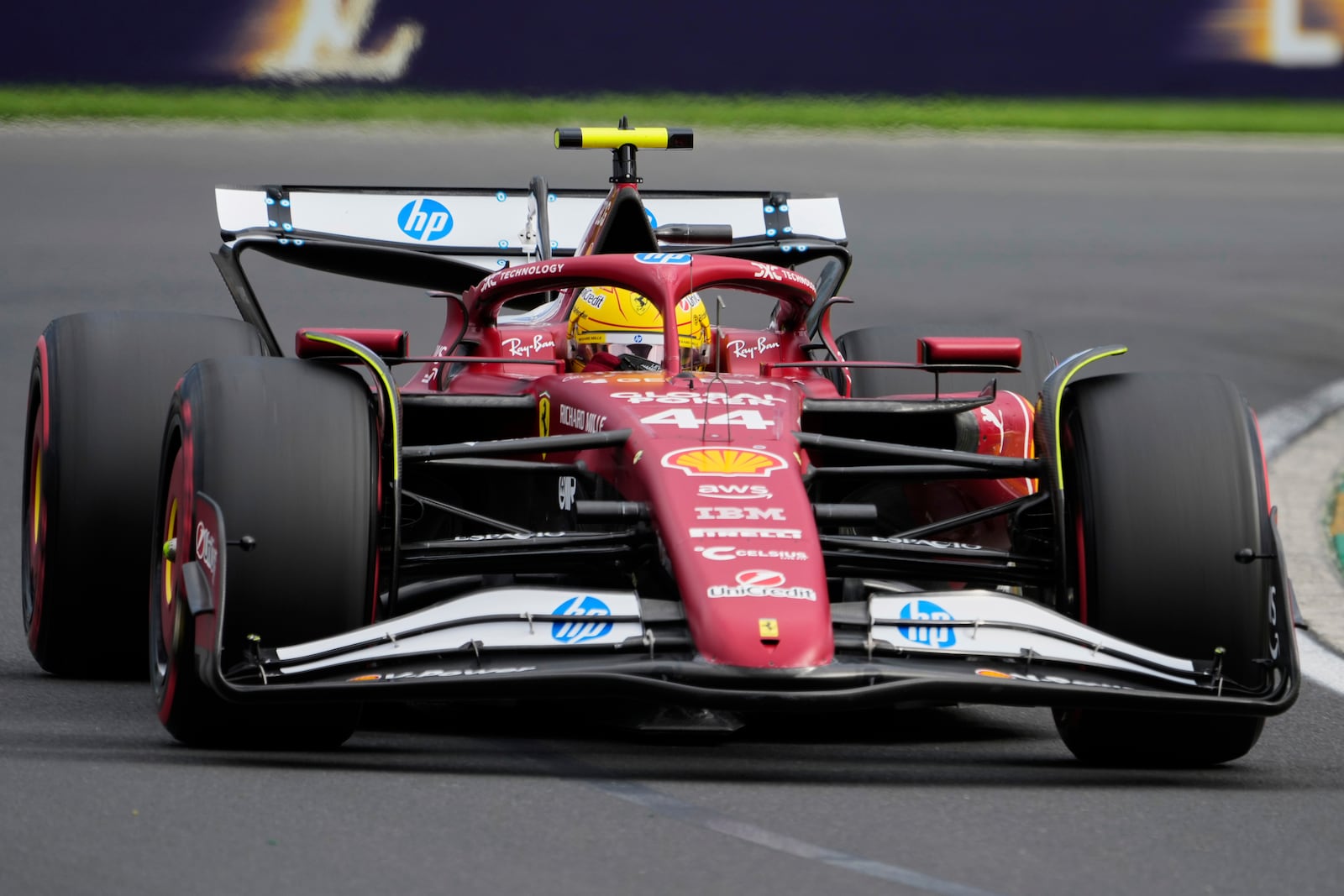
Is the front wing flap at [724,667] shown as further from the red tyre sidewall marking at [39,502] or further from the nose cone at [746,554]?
the red tyre sidewall marking at [39,502]

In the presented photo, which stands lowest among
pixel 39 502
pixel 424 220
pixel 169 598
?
pixel 169 598

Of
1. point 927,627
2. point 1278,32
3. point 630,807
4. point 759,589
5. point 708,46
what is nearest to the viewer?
point 630,807

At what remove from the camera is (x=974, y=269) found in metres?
17.6

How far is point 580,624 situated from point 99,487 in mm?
2081

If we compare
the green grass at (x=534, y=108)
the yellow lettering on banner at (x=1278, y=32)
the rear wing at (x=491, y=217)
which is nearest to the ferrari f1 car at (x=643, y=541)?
the rear wing at (x=491, y=217)

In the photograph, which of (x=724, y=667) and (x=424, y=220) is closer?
(x=724, y=667)

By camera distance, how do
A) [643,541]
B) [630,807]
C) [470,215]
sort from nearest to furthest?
[630,807]
[643,541]
[470,215]

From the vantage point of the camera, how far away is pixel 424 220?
926 centimetres

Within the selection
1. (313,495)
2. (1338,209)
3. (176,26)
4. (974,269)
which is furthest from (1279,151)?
(313,495)

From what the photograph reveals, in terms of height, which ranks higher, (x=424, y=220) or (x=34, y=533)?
(x=424, y=220)

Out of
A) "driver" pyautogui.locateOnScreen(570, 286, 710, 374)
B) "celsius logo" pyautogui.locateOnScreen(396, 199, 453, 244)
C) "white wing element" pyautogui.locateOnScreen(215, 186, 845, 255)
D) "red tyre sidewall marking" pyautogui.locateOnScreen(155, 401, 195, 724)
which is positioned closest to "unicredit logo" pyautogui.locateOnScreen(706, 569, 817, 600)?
"red tyre sidewall marking" pyautogui.locateOnScreen(155, 401, 195, 724)

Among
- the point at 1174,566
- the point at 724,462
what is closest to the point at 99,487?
the point at 724,462

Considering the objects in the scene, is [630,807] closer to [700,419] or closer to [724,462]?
[724,462]

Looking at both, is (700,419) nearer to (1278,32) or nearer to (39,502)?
(39,502)
